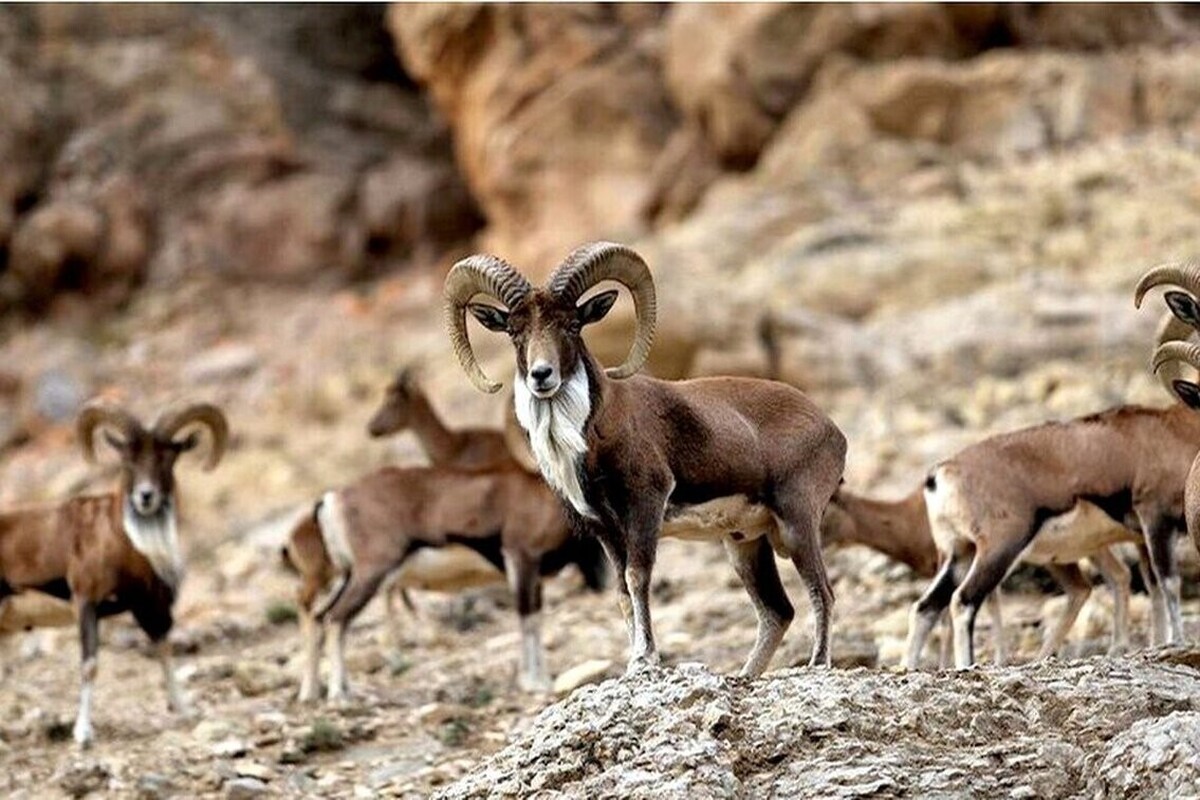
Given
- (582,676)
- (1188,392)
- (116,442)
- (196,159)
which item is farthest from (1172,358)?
(196,159)

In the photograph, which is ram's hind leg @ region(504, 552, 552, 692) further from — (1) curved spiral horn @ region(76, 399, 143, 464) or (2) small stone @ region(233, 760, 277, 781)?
(1) curved spiral horn @ region(76, 399, 143, 464)

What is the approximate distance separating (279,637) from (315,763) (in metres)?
7.28

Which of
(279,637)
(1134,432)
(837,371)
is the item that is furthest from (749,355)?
(1134,432)

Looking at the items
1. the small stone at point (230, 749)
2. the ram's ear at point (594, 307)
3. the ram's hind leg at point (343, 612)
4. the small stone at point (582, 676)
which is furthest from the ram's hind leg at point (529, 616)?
the ram's ear at point (594, 307)

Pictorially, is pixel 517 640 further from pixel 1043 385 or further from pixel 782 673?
pixel 1043 385

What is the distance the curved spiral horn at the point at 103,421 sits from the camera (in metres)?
14.7

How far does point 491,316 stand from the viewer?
908 centimetres

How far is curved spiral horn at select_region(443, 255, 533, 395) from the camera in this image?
8805 mm

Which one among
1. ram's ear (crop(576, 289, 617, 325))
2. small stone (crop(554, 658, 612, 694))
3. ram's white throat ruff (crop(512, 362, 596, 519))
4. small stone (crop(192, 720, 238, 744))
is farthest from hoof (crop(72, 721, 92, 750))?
ram's ear (crop(576, 289, 617, 325))

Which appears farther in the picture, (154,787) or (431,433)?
(431,433)

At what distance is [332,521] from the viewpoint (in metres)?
14.8

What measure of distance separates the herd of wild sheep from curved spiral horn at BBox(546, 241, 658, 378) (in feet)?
0.05

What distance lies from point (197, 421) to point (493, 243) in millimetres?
22816

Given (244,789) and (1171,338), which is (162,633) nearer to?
(244,789)
